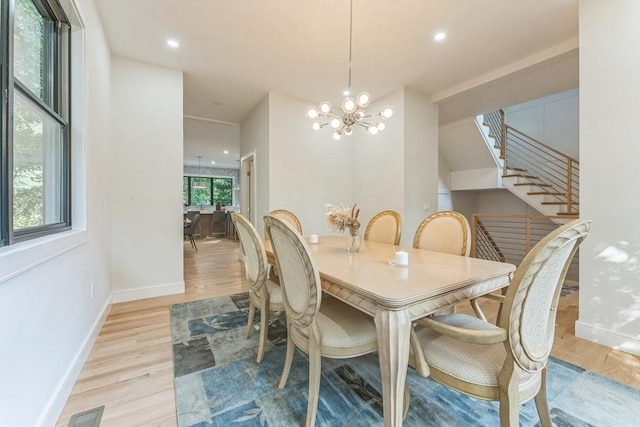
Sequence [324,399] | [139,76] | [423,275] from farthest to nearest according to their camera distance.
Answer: [139,76]
[324,399]
[423,275]

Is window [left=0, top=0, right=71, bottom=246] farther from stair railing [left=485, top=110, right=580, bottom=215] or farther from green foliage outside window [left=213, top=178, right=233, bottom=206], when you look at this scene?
green foliage outside window [left=213, top=178, right=233, bottom=206]

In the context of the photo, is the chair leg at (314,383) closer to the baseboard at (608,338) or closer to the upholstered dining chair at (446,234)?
the upholstered dining chair at (446,234)

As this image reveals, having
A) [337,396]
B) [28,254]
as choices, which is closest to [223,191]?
[28,254]

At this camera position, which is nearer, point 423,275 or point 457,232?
point 423,275

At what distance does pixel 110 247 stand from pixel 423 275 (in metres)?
3.27

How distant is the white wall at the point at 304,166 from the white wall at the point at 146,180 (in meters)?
1.33

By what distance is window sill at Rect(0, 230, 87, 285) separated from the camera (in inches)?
36.5

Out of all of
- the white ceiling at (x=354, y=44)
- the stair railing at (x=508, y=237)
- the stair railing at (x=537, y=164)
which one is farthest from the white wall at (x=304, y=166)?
the stair railing at (x=537, y=164)

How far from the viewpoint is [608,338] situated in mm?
2115

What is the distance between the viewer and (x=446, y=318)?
1.44m

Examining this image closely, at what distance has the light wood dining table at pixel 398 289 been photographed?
104 centimetres

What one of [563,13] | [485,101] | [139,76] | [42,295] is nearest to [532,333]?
[42,295]

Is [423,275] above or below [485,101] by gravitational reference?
below

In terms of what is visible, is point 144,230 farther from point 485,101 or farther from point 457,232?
point 485,101
